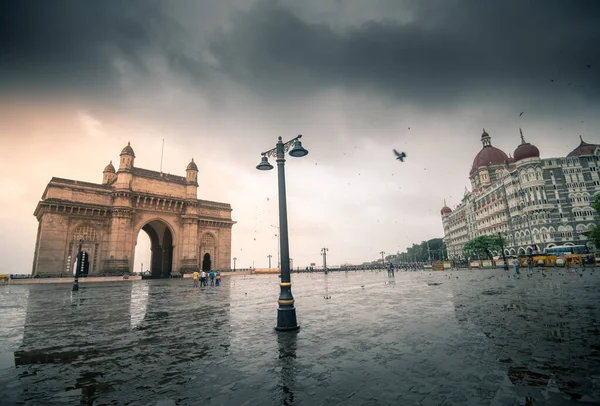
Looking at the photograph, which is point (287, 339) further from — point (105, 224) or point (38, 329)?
point (105, 224)

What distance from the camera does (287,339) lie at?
6090mm

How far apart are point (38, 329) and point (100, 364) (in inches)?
182

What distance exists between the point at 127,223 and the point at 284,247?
136 feet

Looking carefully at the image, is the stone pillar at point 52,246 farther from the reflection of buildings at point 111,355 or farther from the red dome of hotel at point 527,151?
the red dome of hotel at point 527,151

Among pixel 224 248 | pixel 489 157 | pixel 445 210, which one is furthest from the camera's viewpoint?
pixel 445 210

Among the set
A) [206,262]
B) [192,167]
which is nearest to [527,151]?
[192,167]

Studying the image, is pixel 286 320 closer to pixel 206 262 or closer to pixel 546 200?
pixel 206 262

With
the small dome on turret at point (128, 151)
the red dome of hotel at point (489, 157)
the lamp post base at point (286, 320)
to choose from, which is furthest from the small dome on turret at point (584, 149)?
the small dome on turret at point (128, 151)

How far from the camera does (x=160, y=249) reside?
52.3 metres

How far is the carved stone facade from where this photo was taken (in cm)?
3716

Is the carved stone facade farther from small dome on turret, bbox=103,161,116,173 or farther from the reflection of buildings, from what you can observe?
the reflection of buildings

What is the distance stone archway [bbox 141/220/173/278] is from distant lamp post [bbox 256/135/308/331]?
4827 cm

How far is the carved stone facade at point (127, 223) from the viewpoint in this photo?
37.2 metres

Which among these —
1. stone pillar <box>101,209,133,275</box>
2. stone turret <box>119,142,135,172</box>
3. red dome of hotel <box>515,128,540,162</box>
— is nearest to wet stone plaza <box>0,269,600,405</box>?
stone pillar <box>101,209,133,275</box>
